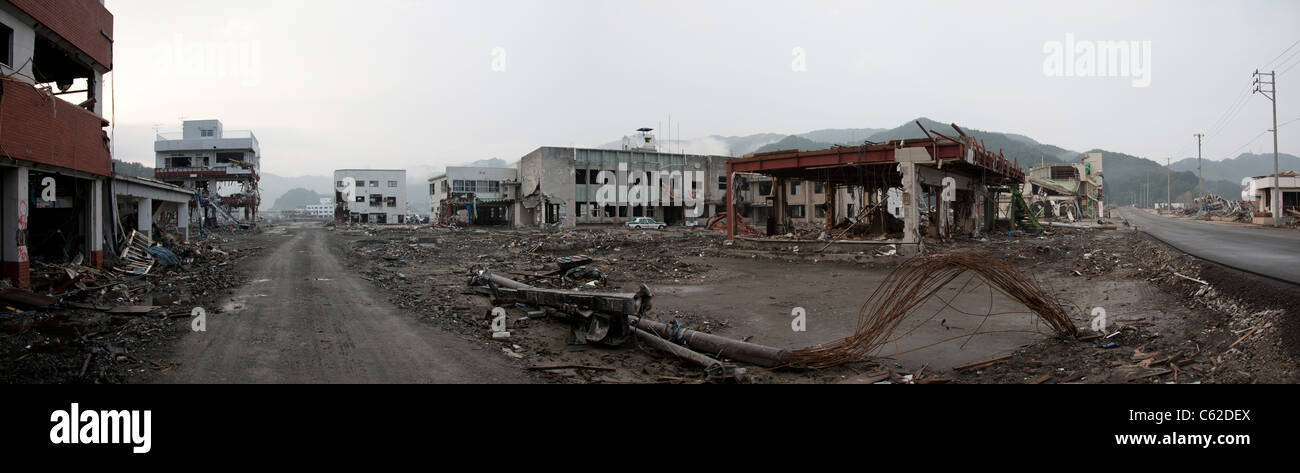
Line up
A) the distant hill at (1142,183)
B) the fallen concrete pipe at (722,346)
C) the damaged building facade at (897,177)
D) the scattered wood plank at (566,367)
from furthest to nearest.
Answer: the distant hill at (1142,183), the damaged building facade at (897,177), the fallen concrete pipe at (722,346), the scattered wood plank at (566,367)

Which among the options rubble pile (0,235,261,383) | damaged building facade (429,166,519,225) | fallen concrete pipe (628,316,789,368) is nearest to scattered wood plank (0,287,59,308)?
rubble pile (0,235,261,383)

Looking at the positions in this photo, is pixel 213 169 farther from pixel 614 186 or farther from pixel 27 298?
pixel 27 298

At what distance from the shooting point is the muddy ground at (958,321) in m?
5.45

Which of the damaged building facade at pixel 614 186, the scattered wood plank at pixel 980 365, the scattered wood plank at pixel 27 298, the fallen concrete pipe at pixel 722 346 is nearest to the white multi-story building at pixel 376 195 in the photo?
the damaged building facade at pixel 614 186

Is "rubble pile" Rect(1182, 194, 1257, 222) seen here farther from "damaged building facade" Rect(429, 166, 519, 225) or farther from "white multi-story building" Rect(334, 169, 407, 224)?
"white multi-story building" Rect(334, 169, 407, 224)

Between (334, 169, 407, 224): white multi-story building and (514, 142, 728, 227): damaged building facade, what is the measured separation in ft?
94.4

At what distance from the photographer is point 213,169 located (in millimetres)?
53219

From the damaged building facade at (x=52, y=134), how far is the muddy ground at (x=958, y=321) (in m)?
6.18

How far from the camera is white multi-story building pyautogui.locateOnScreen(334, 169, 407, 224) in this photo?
252ft

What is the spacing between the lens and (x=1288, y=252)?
37.6ft

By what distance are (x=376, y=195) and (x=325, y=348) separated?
80.7 metres

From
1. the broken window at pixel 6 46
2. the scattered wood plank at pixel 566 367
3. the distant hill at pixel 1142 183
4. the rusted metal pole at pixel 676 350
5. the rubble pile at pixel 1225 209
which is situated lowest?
the scattered wood plank at pixel 566 367

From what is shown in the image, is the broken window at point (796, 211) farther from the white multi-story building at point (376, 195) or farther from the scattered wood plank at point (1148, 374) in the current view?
the white multi-story building at point (376, 195)
